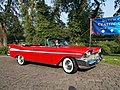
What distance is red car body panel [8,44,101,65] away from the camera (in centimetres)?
719

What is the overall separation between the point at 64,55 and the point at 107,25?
5.48m

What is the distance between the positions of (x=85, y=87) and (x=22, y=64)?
5054mm

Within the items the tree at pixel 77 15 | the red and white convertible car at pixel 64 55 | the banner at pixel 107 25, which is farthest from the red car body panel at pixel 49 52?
the tree at pixel 77 15

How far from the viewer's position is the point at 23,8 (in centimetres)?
1892

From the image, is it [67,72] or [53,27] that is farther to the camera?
[53,27]

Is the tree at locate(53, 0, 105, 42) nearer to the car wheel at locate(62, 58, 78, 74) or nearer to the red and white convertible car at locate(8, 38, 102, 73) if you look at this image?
the red and white convertible car at locate(8, 38, 102, 73)

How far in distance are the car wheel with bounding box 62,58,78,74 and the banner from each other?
5271mm

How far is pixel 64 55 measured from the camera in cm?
743

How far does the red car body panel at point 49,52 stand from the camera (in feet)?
23.6

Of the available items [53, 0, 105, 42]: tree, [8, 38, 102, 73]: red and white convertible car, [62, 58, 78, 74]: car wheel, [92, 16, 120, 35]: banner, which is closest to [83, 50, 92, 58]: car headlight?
[8, 38, 102, 73]: red and white convertible car

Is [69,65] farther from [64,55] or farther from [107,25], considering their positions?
[107,25]

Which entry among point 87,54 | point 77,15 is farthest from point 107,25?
point 77,15

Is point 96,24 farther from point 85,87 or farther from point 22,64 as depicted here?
point 85,87

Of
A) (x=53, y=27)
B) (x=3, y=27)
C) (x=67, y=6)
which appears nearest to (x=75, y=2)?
(x=67, y=6)
